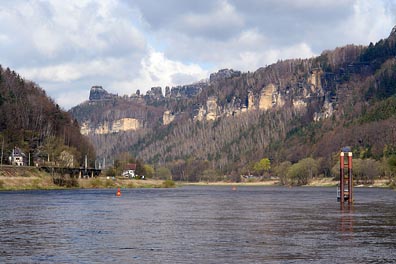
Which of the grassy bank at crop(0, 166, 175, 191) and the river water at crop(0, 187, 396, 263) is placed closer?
the river water at crop(0, 187, 396, 263)

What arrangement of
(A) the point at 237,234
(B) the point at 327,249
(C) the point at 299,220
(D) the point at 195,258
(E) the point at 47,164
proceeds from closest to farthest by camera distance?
1. (D) the point at 195,258
2. (B) the point at 327,249
3. (A) the point at 237,234
4. (C) the point at 299,220
5. (E) the point at 47,164

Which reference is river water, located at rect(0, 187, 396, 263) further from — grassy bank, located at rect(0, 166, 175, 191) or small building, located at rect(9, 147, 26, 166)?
small building, located at rect(9, 147, 26, 166)

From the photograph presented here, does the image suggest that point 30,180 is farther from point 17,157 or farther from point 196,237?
point 196,237

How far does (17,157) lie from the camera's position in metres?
186

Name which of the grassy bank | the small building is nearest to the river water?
the grassy bank

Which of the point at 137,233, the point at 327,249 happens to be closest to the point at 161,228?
the point at 137,233

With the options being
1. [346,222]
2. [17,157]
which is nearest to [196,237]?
[346,222]

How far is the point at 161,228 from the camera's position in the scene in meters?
60.9

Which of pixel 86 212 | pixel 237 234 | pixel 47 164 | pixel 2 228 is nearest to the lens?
pixel 237 234

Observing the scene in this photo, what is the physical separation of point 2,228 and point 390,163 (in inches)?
5886

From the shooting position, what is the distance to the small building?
183m

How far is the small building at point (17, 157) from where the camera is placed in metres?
183

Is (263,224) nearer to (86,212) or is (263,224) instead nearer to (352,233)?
(352,233)

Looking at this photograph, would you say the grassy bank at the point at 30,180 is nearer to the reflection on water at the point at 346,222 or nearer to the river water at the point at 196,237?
the river water at the point at 196,237
